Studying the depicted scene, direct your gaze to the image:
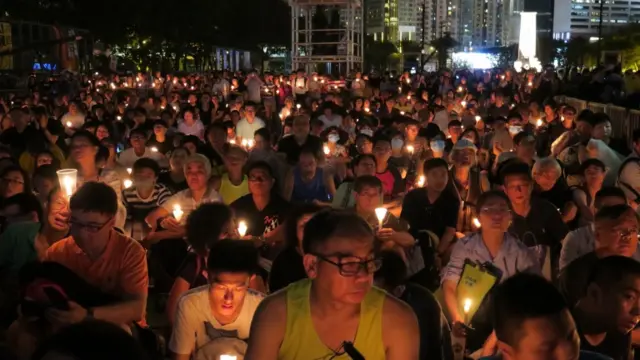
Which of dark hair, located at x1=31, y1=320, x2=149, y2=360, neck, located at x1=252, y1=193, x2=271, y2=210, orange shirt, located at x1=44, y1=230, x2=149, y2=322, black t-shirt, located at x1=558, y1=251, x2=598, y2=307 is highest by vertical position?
dark hair, located at x1=31, y1=320, x2=149, y2=360

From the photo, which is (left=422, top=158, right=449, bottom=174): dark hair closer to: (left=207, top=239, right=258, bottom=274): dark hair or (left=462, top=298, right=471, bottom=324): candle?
(left=462, top=298, right=471, bottom=324): candle

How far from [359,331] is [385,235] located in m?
2.75

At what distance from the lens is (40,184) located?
23.7ft

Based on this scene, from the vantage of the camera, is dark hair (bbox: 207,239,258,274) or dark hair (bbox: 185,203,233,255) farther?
dark hair (bbox: 185,203,233,255)

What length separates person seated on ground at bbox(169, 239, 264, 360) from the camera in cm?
396

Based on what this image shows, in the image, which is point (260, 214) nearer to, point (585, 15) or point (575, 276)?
point (575, 276)

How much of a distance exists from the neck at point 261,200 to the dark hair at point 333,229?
13.1 feet

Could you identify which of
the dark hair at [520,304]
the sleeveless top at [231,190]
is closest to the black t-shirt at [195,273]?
the dark hair at [520,304]

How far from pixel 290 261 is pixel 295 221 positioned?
15.7 inches

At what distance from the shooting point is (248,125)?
13.2 meters

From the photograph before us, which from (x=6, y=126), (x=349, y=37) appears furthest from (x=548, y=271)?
(x=349, y=37)

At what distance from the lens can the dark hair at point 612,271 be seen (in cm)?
347

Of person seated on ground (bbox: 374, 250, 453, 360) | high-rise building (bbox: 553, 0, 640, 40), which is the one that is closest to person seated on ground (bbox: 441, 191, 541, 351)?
person seated on ground (bbox: 374, 250, 453, 360)

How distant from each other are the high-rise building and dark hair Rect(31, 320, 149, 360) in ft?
330
